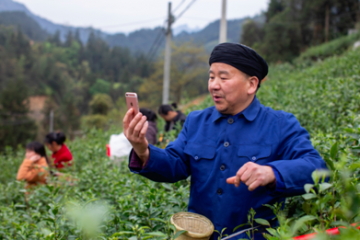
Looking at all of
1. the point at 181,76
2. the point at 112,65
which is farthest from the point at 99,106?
the point at 112,65

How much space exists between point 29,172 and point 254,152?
3481 millimetres

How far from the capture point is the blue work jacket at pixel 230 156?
1.44 meters

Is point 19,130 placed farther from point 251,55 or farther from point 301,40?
point 251,55

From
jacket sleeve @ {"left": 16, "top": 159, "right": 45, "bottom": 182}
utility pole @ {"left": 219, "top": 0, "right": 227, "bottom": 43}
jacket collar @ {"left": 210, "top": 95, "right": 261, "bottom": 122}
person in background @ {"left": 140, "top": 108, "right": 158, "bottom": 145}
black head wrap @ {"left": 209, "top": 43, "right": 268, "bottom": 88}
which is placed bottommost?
jacket sleeve @ {"left": 16, "top": 159, "right": 45, "bottom": 182}

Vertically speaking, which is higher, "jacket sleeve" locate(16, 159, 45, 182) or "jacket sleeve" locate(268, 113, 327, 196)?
"jacket sleeve" locate(268, 113, 327, 196)

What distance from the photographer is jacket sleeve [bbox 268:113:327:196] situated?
4.13 feet

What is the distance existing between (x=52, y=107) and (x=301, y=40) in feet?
122

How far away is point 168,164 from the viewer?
1.53 m

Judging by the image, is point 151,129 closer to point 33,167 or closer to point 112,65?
point 33,167

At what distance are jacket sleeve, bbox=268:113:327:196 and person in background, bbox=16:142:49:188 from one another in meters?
3.05

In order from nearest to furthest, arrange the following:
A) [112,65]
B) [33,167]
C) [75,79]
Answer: [33,167]
[75,79]
[112,65]

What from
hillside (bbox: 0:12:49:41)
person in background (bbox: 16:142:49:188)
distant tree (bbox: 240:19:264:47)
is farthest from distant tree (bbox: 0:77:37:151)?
hillside (bbox: 0:12:49:41)

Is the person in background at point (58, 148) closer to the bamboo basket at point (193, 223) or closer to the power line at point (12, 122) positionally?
the bamboo basket at point (193, 223)

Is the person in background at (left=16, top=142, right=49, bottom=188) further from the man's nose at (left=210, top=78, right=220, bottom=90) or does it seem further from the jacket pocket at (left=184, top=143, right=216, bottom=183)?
the man's nose at (left=210, top=78, right=220, bottom=90)
